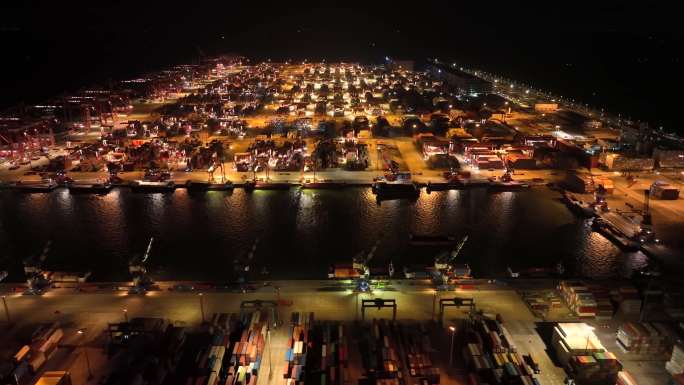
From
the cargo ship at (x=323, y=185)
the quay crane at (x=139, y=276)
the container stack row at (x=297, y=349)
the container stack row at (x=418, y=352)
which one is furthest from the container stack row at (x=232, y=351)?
the cargo ship at (x=323, y=185)

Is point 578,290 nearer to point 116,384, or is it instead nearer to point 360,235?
point 360,235

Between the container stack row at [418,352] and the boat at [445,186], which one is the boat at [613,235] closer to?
the boat at [445,186]

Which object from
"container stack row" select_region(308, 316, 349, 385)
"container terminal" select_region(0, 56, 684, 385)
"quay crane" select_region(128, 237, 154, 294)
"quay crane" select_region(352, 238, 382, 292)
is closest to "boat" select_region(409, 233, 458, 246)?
"container terminal" select_region(0, 56, 684, 385)

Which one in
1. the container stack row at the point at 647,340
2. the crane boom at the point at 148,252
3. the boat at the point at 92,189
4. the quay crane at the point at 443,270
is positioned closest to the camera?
the container stack row at the point at 647,340

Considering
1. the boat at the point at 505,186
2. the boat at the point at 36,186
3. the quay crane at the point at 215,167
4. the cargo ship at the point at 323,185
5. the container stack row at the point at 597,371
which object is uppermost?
the quay crane at the point at 215,167

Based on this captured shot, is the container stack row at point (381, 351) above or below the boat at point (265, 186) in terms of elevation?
below

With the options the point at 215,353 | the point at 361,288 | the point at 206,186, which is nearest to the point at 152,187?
the point at 206,186

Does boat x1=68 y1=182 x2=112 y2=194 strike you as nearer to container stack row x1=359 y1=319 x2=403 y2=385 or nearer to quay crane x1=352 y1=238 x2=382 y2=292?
quay crane x1=352 y1=238 x2=382 y2=292
